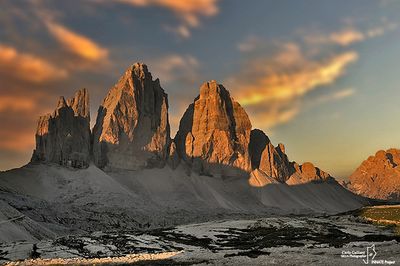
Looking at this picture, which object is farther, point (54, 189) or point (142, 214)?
point (54, 189)

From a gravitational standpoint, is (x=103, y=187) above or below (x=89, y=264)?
above

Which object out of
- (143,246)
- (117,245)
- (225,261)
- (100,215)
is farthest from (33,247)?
(100,215)

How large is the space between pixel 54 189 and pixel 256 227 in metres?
107

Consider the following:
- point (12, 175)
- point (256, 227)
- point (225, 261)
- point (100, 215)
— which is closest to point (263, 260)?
point (225, 261)

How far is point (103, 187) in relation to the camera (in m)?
184

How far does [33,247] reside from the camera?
60.4m

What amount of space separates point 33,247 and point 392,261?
4885 cm

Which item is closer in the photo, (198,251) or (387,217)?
(198,251)

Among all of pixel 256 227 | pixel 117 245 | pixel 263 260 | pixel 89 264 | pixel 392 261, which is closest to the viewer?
pixel 392 261

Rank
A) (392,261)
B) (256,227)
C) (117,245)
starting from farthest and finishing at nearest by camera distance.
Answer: (256,227) → (117,245) → (392,261)

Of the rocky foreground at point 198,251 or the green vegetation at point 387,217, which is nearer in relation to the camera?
the rocky foreground at point 198,251

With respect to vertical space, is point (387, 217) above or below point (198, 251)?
above

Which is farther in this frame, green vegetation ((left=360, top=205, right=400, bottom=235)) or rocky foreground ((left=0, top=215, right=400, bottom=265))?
green vegetation ((left=360, top=205, right=400, bottom=235))

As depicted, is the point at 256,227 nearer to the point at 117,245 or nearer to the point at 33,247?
the point at 117,245
